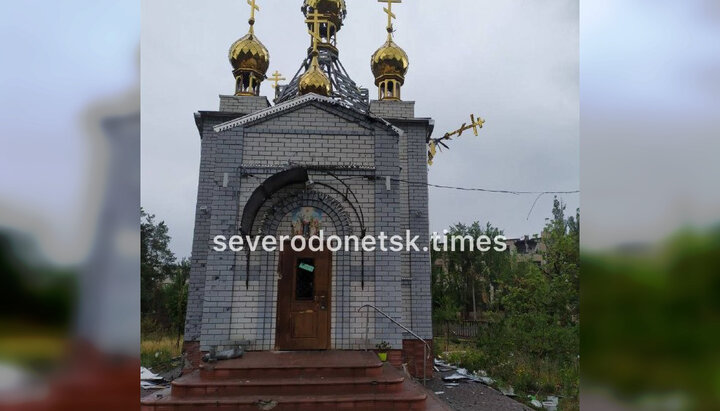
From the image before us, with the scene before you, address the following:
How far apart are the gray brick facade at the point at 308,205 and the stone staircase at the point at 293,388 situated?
118cm

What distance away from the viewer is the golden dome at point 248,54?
11789mm

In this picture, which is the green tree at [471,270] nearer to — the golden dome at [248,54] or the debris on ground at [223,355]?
the golden dome at [248,54]

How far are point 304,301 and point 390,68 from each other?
25.9 feet

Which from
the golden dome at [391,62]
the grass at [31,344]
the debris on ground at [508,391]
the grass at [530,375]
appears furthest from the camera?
the golden dome at [391,62]

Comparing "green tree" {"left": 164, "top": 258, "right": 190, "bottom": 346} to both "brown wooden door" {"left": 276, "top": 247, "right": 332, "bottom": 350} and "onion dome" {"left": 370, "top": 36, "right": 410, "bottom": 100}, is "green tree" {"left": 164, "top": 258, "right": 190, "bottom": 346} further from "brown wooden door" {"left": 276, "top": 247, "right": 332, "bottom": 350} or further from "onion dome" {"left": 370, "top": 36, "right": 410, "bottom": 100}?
"onion dome" {"left": 370, "top": 36, "right": 410, "bottom": 100}

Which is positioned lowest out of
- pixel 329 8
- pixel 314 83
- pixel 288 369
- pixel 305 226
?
pixel 288 369

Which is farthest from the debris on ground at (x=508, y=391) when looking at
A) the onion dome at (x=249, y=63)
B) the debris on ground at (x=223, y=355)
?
the onion dome at (x=249, y=63)

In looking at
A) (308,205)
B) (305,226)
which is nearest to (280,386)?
(305,226)

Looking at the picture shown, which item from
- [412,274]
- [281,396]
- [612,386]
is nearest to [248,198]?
[281,396]

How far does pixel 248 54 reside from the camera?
11789 mm

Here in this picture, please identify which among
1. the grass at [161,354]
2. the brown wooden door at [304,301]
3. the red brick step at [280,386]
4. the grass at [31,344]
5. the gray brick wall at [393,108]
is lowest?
the grass at [161,354]

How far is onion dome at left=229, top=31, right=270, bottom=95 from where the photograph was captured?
465 inches

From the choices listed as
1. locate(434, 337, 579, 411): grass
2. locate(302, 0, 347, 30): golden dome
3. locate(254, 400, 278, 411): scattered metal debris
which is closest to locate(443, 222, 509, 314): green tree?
→ locate(434, 337, 579, 411): grass

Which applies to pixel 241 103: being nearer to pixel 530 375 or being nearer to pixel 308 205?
pixel 308 205
